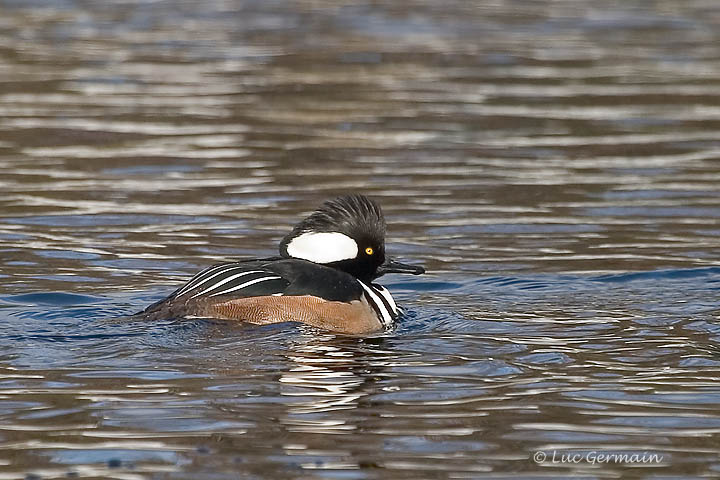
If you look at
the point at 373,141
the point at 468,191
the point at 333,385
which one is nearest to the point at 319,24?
the point at 373,141

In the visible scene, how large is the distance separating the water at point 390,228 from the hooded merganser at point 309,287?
0.15 metres

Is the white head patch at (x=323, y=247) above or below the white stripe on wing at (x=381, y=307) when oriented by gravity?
above

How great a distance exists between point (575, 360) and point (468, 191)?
5420 millimetres

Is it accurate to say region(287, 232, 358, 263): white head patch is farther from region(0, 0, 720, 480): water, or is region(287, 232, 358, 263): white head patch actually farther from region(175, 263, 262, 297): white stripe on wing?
region(0, 0, 720, 480): water

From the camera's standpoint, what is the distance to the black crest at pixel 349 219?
894 centimetres

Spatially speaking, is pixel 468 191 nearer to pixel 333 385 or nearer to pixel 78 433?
pixel 333 385

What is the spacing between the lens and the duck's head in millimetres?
8953

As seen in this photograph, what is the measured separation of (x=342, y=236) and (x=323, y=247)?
138 mm

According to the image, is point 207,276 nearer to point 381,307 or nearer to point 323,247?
point 323,247

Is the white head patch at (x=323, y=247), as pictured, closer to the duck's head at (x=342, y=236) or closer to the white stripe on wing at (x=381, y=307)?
the duck's head at (x=342, y=236)

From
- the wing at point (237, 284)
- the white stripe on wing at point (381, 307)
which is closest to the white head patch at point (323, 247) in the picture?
the white stripe on wing at point (381, 307)

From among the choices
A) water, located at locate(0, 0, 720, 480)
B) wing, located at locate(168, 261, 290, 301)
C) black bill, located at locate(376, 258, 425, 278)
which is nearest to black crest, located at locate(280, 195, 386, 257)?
black bill, located at locate(376, 258, 425, 278)

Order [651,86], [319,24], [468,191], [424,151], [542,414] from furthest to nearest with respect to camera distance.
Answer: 1. [319,24]
2. [651,86]
3. [424,151]
4. [468,191]
5. [542,414]

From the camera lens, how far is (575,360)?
25.8 ft
